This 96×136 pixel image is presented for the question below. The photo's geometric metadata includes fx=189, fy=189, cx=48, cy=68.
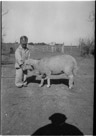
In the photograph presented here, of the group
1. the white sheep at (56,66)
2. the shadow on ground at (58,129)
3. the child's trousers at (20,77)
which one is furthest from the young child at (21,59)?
the shadow on ground at (58,129)

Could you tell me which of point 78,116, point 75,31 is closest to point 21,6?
point 75,31

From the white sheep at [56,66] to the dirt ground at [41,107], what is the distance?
20.5 inches

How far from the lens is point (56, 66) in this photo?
7.23 m

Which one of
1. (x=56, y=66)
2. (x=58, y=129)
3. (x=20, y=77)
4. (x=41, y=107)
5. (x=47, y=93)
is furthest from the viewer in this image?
(x=20, y=77)

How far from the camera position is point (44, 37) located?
5.67 metres

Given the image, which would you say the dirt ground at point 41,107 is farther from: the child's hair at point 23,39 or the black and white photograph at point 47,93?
the child's hair at point 23,39

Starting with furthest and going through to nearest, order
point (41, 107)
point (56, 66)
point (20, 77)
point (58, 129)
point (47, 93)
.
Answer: point (20, 77)
point (56, 66)
point (47, 93)
point (41, 107)
point (58, 129)

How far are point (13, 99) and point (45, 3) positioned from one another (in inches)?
118

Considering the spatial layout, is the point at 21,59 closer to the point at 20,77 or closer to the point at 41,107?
the point at 20,77

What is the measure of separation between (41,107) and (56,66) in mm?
2278

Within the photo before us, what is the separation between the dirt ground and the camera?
4.38 metres

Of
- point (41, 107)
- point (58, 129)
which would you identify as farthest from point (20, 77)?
point (58, 129)

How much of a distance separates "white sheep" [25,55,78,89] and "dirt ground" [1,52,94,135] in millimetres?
519

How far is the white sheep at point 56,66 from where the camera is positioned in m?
7.07
